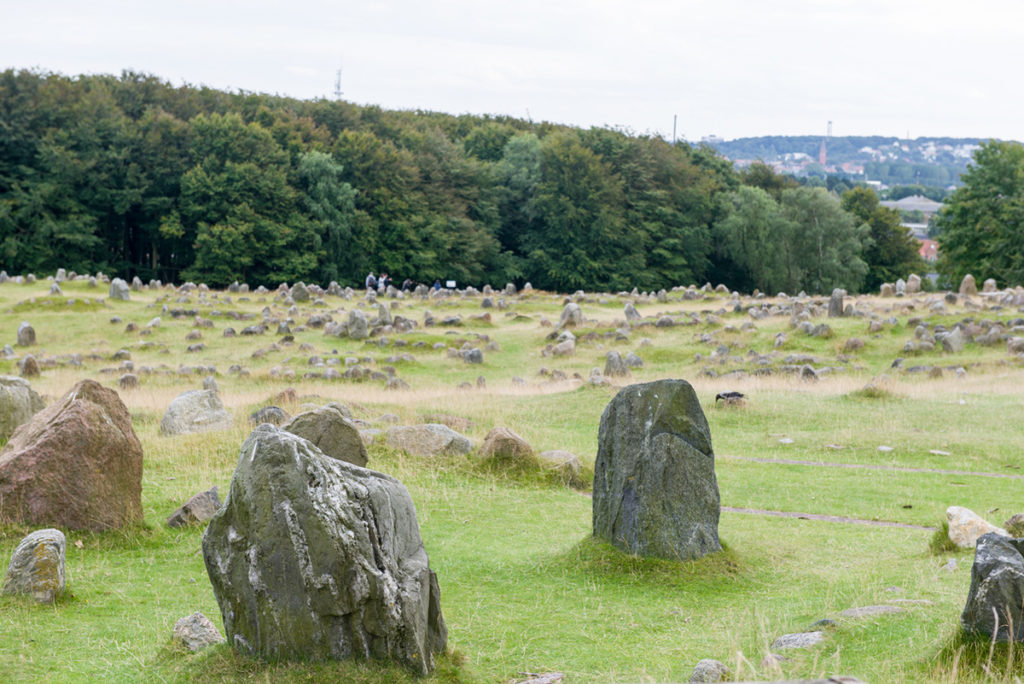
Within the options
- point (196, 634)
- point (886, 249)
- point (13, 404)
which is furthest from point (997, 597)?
point (886, 249)

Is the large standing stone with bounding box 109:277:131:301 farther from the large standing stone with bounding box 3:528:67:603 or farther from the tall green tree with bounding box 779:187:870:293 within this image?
the tall green tree with bounding box 779:187:870:293

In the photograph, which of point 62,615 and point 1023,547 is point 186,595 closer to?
point 62,615

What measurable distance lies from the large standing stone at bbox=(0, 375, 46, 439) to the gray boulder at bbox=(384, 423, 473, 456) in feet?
17.1

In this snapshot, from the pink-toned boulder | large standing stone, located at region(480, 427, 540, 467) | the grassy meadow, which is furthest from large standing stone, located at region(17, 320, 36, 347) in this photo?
the pink-toned boulder

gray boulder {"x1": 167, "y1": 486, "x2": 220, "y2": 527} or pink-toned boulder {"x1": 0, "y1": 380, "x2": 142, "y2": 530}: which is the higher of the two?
pink-toned boulder {"x1": 0, "y1": 380, "x2": 142, "y2": 530}

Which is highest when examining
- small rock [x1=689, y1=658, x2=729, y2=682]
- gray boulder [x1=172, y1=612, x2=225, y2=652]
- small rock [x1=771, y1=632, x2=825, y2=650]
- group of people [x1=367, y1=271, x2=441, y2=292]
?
small rock [x1=689, y1=658, x2=729, y2=682]

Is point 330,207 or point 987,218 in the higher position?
point 987,218

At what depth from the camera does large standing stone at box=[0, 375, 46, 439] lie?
14.3 m

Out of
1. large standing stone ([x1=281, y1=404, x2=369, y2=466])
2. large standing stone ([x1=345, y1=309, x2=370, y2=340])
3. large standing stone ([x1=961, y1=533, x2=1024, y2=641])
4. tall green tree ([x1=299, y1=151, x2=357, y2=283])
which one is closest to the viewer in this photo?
large standing stone ([x1=961, y1=533, x2=1024, y2=641])

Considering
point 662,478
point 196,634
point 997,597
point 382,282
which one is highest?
point 997,597

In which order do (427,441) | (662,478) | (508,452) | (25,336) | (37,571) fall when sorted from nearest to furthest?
1. (37,571)
2. (662,478)
3. (508,452)
4. (427,441)
5. (25,336)

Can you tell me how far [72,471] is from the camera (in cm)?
1050

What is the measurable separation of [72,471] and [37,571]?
249cm

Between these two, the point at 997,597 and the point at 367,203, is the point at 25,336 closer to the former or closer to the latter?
the point at 997,597
